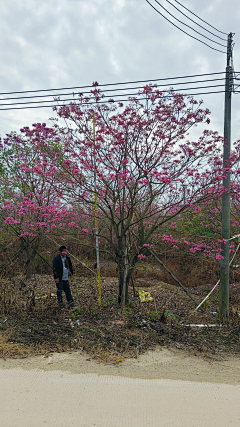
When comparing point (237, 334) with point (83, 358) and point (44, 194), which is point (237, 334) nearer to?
point (83, 358)

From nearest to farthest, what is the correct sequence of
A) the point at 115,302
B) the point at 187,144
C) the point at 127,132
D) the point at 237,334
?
1. the point at 237,334
2. the point at 127,132
3. the point at 187,144
4. the point at 115,302

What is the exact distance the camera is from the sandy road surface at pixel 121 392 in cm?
301

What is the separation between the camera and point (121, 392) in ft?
11.5

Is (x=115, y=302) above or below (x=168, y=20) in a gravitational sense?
below

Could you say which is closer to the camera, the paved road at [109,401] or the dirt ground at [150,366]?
the paved road at [109,401]

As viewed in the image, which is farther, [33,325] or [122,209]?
[122,209]

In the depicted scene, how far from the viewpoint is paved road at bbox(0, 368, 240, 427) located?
9.77 ft

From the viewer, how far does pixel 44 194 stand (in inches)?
384

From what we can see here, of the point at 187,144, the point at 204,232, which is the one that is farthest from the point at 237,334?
the point at 204,232

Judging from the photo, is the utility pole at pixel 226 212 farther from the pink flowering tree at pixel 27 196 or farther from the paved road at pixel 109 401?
the pink flowering tree at pixel 27 196

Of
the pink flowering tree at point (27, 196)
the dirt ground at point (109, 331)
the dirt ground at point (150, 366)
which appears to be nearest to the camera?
the dirt ground at point (150, 366)

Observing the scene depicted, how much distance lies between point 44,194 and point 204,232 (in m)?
5.85

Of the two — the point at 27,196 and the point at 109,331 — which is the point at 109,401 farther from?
the point at 27,196

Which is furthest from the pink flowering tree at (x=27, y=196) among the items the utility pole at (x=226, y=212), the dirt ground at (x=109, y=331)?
the utility pole at (x=226, y=212)
